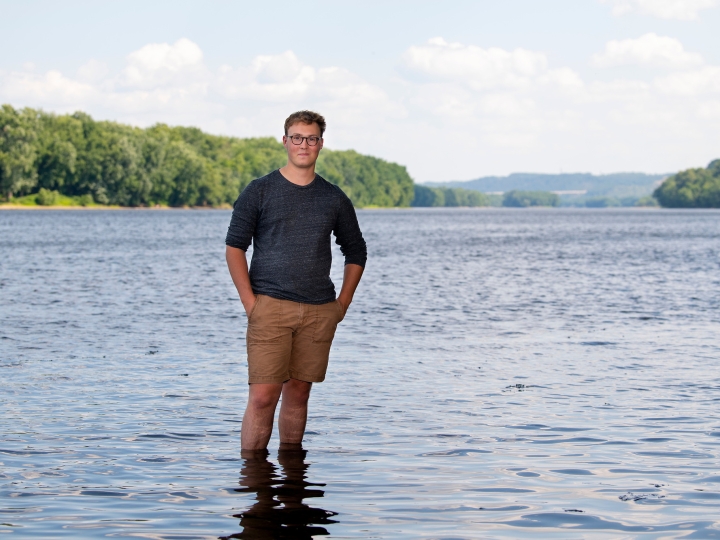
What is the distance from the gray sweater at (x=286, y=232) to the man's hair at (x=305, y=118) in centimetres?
39

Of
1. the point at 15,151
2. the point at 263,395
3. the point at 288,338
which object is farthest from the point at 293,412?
the point at 15,151

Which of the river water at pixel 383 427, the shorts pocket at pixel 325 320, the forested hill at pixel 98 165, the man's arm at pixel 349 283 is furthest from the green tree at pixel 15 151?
the shorts pocket at pixel 325 320

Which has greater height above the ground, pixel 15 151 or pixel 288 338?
pixel 15 151

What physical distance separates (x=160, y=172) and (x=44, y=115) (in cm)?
1907

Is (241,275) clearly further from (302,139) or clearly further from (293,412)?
(293,412)

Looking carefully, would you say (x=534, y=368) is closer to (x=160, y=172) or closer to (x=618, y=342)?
(x=618, y=342)

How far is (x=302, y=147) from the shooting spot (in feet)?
23.7

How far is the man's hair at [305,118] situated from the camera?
729 centimetres

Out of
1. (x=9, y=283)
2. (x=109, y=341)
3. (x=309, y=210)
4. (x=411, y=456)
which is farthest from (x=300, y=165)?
(x=9, y=283)

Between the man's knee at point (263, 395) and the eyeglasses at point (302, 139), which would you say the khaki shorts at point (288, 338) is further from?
the eyeglasses at point (302, 139)

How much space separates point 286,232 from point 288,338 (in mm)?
772

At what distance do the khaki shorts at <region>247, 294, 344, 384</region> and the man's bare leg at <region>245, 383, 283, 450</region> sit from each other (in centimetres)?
11

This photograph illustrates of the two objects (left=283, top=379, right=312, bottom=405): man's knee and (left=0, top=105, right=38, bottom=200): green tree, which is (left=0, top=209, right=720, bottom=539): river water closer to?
(left=283, top=379, right=312, bottom=405): man's knee

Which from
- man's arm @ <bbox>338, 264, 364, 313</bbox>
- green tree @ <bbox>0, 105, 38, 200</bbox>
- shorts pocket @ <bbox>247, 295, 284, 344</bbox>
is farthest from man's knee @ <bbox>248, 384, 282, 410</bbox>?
green tree @ <bbox>0, 105, 38, 200</bbox>
